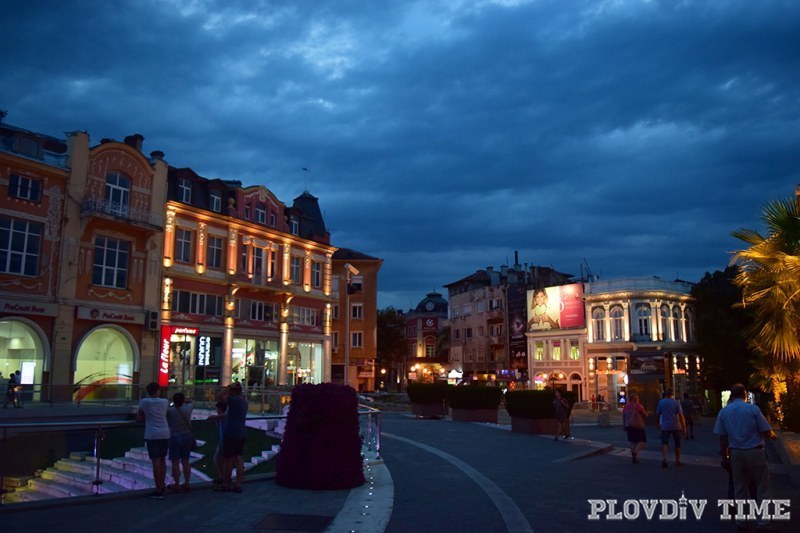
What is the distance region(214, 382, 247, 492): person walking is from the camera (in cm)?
1034

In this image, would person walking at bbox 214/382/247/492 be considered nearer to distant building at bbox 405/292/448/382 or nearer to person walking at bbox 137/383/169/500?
person walking at bbox 137/383/169/500

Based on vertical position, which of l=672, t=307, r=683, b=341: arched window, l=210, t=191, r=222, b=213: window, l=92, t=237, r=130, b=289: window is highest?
l=210, t=191, r=222, b=213: window

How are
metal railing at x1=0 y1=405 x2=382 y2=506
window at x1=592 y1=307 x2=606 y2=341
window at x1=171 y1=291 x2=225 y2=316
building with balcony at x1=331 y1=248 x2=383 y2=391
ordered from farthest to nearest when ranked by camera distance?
building with balcony at x1=331 y1=248 x2=383 y2=391 < window at x1=592 y1=307 x2=606 y2=341 < window at x1=171 y1=291 x2=225 y2=316 < metal railing at x1=0 y1=405 x2=382 y2=506

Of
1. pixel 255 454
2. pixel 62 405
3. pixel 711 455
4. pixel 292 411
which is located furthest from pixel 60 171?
pixel 711 455

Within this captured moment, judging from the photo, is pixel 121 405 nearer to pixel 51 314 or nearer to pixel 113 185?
pixel 51 314

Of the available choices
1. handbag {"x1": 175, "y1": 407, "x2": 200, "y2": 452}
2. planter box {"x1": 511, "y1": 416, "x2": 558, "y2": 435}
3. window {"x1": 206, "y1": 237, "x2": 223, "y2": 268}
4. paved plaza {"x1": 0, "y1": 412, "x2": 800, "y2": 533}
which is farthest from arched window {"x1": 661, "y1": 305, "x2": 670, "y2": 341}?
handbag {"x1": 175, "y1": 407, "x2": 200, "y2": 452}

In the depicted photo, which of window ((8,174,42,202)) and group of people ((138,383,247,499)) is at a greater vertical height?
window ((8,174,42,202))

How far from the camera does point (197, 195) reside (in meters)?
39.8

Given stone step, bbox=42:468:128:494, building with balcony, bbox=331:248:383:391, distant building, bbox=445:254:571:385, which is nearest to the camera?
stone step, bbox=42:468:128:494

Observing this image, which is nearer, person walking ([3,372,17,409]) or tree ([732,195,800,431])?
tree ([732,195,800,431])

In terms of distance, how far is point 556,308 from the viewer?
57000mm

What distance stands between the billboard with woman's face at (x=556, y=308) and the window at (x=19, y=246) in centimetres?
4176

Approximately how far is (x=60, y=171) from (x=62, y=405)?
13207mm

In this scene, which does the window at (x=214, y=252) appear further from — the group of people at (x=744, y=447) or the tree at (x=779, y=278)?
the group of people at (x=744, y=447)
